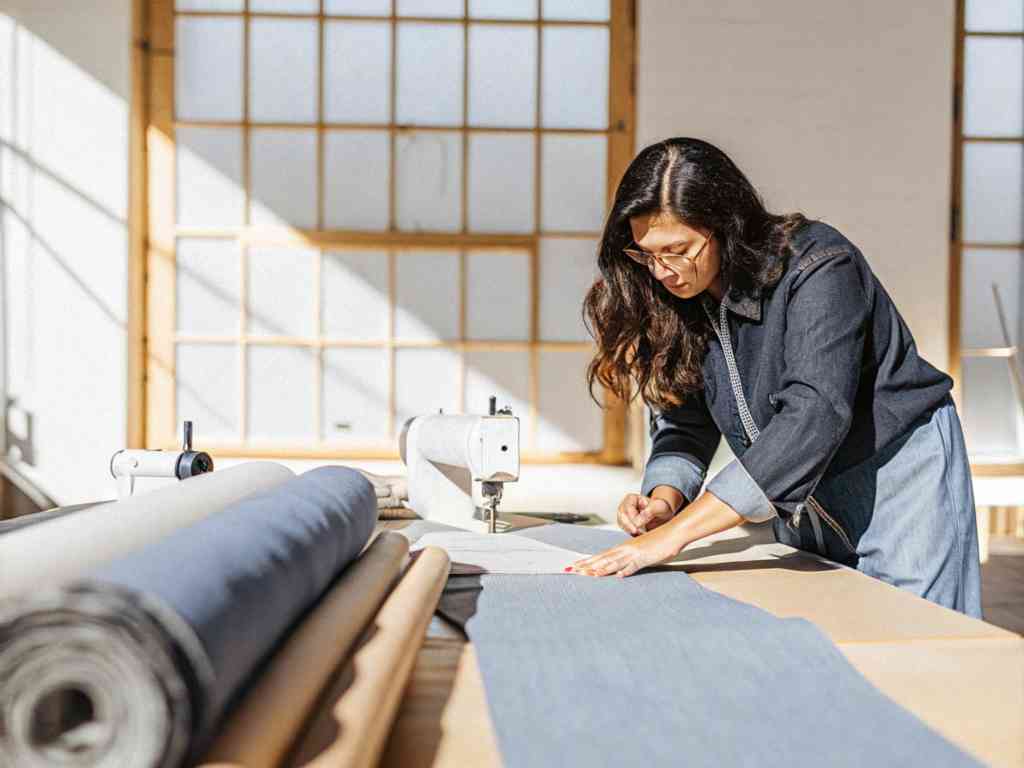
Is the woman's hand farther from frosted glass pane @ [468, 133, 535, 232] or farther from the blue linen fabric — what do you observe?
frosted glass pane @ [468, 133, 535, 232]

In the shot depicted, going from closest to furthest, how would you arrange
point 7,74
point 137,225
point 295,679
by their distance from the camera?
point 295,679 → point 7,74 → point 137,225

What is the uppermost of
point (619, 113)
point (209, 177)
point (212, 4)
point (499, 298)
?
point (212, 4)

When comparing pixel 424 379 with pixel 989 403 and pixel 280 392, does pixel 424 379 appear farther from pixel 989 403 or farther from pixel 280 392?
pixel 989 403

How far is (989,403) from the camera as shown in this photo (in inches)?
167

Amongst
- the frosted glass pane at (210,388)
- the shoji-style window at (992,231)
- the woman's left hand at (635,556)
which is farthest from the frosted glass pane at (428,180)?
the woman's left hand at (635,556)

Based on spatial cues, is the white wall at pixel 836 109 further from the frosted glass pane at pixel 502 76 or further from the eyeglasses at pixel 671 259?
the eyeglasses at pixel 671 259

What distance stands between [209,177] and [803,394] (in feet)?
11.3

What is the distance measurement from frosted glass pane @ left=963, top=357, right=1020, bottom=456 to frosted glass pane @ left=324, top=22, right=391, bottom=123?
2.96m

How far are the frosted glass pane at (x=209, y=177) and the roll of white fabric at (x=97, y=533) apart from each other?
3375 mm

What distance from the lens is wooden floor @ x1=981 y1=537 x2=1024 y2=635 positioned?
306cm

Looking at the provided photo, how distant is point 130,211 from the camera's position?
3.86 meters

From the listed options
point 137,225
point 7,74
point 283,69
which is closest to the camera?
point 7,74

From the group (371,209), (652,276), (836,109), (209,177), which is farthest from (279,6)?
(652,276)

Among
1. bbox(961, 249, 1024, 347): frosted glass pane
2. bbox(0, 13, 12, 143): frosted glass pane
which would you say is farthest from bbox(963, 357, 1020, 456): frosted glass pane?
bbox(0, 13, 12, 143): frosted glass pane
